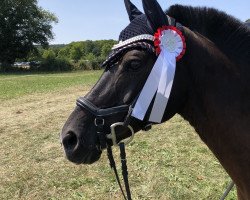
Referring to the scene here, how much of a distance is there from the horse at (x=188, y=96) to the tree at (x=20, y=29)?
59.2 meters

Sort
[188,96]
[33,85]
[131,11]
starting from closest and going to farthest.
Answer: [188,96]
[131,11]
[33,85]

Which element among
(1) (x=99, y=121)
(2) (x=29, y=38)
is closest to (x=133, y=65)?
(1) (x=99, y=121)

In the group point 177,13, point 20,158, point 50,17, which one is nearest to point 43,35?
point 50,17

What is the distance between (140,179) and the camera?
19.4 ft

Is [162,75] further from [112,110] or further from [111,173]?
[111,173]

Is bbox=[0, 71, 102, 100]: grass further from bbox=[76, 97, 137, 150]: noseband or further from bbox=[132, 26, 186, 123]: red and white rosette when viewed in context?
bbox=[132, 26, 186, 123]: red and white rosette

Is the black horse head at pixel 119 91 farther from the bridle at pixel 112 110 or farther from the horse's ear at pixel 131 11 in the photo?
the horse's ear at pixel 131 11

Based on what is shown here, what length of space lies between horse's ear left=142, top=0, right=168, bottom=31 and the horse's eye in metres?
0.25

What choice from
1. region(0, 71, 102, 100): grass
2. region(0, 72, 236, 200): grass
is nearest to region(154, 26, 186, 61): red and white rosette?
region(0, 72, 236, 200): grass

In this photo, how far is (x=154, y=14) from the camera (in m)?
2.25

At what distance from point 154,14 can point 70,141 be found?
93cm

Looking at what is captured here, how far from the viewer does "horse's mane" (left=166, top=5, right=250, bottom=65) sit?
2.38 meters

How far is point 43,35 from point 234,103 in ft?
211

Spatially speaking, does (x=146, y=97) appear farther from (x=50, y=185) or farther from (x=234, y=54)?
(x=50, y=185)
